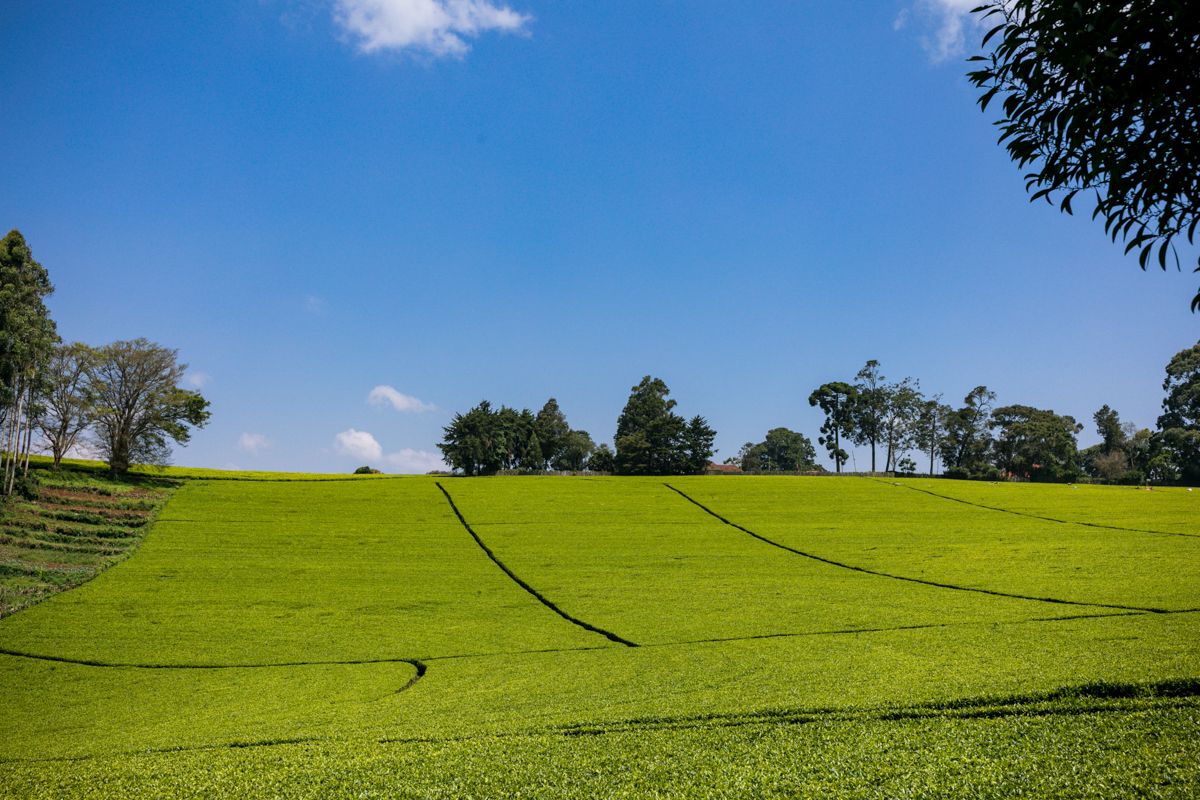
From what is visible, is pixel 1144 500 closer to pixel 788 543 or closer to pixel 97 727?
pixel 788 543

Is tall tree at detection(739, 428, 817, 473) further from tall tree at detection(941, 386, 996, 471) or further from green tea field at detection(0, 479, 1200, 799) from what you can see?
green tea field at detection(0, 479, 1200, 799)

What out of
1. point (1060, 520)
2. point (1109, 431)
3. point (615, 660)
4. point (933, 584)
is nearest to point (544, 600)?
point (615, 660)

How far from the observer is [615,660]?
1312 centimetres

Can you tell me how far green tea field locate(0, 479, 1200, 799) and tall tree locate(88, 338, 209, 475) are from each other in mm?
15015

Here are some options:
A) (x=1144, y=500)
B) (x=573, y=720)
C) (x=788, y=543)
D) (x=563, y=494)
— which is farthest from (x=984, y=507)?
(x=573, y=720)

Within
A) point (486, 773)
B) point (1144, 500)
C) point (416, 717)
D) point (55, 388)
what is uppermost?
point (55, 388)

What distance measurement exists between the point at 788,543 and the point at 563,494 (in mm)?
18187

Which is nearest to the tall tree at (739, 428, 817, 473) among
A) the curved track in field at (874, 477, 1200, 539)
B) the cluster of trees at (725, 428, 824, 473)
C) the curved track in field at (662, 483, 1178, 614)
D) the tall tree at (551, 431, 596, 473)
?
A: the cluster of trees at (725, 428, 824, 473)

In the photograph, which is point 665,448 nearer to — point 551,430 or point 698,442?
point 698,442

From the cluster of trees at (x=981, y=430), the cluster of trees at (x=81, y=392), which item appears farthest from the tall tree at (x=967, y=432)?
the cluster of trees at (x=81, y=392)

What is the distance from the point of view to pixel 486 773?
21.6 ft

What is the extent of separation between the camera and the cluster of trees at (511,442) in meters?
83.4

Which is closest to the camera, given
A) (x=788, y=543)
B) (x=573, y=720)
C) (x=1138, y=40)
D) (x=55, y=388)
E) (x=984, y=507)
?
(x=1138, y=40)

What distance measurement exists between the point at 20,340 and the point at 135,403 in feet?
45.3
